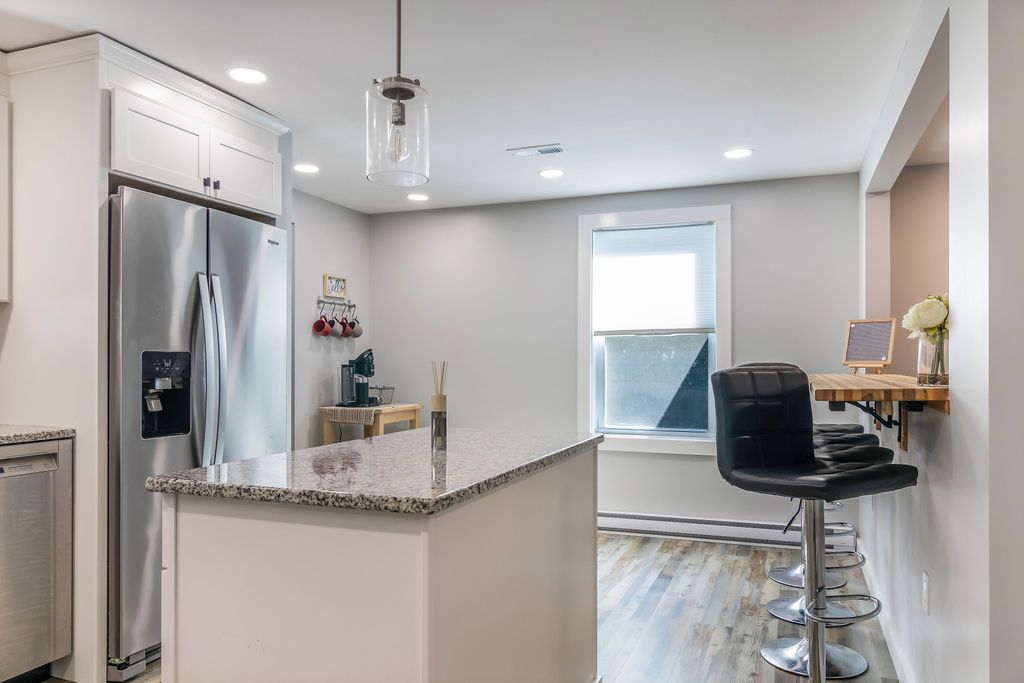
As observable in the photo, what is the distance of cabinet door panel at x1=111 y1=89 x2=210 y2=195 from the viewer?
8.95ft

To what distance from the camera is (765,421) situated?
2.66 meters

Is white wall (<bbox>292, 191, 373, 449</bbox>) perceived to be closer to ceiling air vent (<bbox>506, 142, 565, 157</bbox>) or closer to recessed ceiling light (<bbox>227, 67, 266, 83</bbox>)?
ceiling air vent (<bbox>506, 142, 565, 157</bbox>)

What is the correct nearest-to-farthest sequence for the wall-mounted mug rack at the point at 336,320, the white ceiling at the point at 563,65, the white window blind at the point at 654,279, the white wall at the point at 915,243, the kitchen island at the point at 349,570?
the kitchen island at the point at 349,570, the white ceiling at the point at 563,65, the white wall at the point at 915,243, the white window blind at the point at 654,279, the wall-mounted mug rack at the point at 336,320

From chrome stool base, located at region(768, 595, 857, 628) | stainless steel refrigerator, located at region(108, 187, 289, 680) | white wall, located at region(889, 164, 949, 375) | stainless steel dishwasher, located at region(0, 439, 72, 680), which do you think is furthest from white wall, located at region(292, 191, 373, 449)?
white wall, located at region(889, 164, 949, 375)

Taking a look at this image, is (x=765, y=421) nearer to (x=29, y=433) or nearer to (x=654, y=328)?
(x=654, y=328)

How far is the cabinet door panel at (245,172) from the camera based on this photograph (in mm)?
3205

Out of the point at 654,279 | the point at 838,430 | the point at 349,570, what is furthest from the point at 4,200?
the point at 838,430

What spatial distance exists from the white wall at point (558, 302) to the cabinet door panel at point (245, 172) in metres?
2.15

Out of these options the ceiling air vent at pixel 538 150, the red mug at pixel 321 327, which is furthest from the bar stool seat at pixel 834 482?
the red mug at pixel 321 327

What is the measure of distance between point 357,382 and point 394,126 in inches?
132

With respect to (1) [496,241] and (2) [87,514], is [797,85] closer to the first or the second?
(1) [496,241]

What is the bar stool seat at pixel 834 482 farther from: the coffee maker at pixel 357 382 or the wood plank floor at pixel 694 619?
the coffee maker at pixel 357 382

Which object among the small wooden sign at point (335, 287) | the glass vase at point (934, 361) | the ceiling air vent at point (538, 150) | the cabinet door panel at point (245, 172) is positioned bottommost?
the glass vase at point (934, 361)

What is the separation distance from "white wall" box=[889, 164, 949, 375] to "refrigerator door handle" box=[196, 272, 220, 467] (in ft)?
12.1
